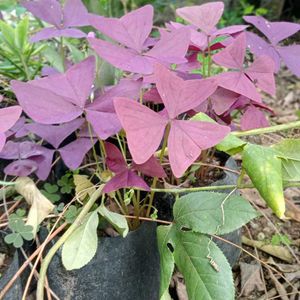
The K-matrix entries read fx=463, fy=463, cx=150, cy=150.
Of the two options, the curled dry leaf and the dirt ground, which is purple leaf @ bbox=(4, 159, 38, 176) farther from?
the dirt ground

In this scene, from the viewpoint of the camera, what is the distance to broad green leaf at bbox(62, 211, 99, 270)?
0.68 m

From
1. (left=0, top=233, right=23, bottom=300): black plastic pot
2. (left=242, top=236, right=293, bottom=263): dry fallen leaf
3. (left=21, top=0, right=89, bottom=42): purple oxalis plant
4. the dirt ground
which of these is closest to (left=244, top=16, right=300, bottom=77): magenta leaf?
the dirt ground

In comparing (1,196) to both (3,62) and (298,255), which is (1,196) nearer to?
(3,62)

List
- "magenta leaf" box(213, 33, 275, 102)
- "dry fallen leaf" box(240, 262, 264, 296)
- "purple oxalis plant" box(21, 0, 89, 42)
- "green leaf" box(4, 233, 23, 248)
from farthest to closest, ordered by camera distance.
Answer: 1. "dry fallen leaf" box(240, 262, 264, 296)
2. "purple oxalis plant" box(21, 0, 89, 42)
3. "magenta leaf" box(213, 33, 275, 102)
4. "green leaf" box(4, 233, 23, 248)

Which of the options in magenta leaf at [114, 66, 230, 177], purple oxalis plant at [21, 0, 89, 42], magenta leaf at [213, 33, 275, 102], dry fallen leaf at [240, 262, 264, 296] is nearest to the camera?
magenta leaf at [114, 66, 230, 177]

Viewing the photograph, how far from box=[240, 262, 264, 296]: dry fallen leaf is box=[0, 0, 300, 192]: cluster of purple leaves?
0.40 m

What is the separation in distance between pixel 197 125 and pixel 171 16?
2.35 m

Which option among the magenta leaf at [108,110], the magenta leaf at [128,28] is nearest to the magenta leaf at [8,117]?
the magenta leaf at [108,110]

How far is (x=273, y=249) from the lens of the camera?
1.18 metres

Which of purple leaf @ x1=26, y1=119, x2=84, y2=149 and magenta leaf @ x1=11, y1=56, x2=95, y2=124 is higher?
magenta leaf @ x1=11, y1=56, x2=95, y2=124

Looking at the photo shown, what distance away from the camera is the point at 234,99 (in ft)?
2.78

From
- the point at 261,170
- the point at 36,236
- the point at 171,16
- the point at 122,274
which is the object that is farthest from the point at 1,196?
the point at 171,16

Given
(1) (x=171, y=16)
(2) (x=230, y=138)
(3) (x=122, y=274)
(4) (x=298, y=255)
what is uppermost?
(2) (x=230, y=138)

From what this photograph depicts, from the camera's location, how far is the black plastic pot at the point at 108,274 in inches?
30.1
